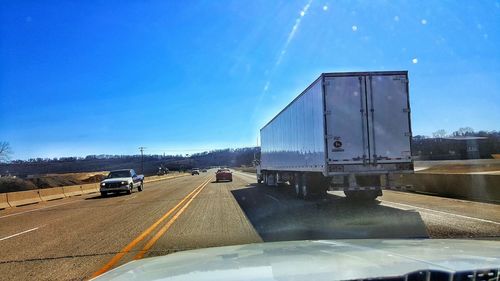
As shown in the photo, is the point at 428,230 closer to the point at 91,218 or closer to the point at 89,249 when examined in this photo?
the point at 89,249

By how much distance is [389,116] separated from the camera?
16.7 meters

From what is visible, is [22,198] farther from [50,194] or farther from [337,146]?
[337,146]

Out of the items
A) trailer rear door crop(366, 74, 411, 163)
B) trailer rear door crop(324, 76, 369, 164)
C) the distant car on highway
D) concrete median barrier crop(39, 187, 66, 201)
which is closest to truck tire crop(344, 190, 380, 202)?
trailer rear door crop(366, 74, 411, 163)

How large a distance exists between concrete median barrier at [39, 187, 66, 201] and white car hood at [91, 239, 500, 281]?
30.4m

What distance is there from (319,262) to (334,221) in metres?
9.08

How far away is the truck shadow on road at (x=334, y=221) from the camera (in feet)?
36.1

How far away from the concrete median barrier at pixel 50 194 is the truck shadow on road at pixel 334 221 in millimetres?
19816

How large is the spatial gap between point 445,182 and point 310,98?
854cm

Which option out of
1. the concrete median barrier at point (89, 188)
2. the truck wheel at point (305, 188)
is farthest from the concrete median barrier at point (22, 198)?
the truck wheel at point (305, 188)

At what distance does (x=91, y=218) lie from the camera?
17.7 m

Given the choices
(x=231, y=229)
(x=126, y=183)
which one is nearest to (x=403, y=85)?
(x=231, y=229)

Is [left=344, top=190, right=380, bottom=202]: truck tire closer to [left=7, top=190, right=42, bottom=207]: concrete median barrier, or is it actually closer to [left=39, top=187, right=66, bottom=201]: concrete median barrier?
[left=7, top=190, right=42, bottom=207]: concrete median barrier

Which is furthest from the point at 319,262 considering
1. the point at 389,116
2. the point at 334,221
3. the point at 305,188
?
the point at 305,188

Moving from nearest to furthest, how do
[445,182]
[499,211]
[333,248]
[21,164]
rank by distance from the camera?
[333,248], [499,211], [445,182], [21,164]
